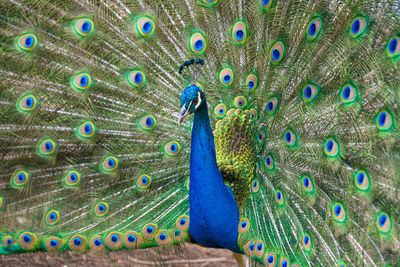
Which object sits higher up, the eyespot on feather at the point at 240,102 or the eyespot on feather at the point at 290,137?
the eyespot on feather at the point at 240,102

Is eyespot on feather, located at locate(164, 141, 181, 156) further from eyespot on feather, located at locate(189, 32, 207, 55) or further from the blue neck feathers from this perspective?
eyespot on feather, located at locate(189, 32, 207, 55)

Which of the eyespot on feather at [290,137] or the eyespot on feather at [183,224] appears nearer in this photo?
the eyespot on feather at [290,137]

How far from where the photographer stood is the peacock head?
148cm

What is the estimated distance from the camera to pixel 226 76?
2.04 meters

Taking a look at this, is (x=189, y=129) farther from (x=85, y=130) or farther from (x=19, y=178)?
(x=19, y=178)

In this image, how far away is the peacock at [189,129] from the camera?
5.51 feet

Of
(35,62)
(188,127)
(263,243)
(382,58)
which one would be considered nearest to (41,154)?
(35,62)

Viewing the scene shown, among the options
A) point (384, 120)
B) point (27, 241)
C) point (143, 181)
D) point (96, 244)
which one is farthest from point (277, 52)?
point (27, 241)

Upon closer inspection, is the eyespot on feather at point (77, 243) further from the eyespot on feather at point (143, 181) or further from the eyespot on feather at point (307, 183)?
the eyespot on feather at point (307, 183)

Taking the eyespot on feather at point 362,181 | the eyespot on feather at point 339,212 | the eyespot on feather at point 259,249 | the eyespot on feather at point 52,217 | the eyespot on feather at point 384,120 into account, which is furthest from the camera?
the eyespot on feather at point 52,217

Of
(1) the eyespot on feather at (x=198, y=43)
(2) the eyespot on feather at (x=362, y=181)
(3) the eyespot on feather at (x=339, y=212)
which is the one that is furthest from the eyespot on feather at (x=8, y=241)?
(2) the eyespot on feather at (x=362, y=181)

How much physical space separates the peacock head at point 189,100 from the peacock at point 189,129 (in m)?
0.12

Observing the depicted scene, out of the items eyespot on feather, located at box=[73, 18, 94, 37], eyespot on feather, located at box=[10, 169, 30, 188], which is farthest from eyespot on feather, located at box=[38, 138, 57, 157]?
eyespot on feather, located at box=[73, 18, 94, 37]

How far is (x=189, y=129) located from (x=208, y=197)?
1.82 ft
